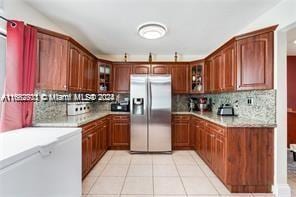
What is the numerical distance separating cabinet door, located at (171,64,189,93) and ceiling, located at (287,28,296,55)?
7.31 feet

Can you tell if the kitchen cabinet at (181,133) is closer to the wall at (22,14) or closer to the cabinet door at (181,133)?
the cabinet door at (181,133)

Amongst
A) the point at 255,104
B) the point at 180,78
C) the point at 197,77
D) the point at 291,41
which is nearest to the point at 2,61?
the point at 255,104

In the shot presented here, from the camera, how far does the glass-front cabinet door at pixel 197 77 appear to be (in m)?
4.95

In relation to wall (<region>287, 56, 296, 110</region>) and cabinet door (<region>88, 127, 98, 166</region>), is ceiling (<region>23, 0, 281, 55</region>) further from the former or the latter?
wall (<region>287, 56, 296, 110</region>)

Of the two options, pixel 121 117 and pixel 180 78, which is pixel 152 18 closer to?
pixel 180 78

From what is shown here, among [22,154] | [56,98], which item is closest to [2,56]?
[56,98]

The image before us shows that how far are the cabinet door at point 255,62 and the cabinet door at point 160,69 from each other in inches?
90.5

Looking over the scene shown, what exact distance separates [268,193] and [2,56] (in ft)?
12.8

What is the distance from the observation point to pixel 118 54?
538cm

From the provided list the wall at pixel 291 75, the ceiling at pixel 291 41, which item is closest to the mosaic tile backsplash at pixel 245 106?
the ceiling at pixel 291 41

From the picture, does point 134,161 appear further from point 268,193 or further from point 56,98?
point 268,193

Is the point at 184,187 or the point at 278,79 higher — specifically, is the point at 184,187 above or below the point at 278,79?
below

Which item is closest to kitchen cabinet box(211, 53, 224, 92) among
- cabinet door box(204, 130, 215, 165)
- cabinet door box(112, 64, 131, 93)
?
cabinet door box(204, 130, 215, 165)

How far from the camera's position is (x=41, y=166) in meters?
1.66
